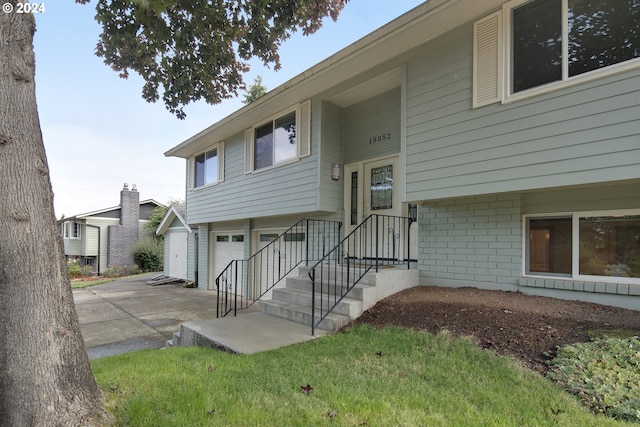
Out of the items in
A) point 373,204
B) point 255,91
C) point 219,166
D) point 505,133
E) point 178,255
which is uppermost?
point 255,91

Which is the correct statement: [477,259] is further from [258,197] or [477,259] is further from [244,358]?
[258,197]

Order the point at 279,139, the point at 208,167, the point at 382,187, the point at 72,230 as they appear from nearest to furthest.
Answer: the point at 382,187, the point at 279,139, the point at 208,167, the point at 72,230

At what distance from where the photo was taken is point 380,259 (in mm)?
6574

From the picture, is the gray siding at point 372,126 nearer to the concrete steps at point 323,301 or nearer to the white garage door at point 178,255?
the concrete steps at point 323,301

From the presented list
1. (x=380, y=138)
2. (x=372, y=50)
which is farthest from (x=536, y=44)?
(x=380, y=138)

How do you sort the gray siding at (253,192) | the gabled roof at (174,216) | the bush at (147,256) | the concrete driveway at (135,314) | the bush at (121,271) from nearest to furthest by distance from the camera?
the concrete driveway at (135,314), the gray siding at (253,192), the gabled roof at (174,216), the bush at (121,271), the bush at (147,256)

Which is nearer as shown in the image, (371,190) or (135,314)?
(371,190)

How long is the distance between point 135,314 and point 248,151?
16.2 ft

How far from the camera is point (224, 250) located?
1186 centimetres

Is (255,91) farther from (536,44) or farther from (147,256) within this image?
(536,44)

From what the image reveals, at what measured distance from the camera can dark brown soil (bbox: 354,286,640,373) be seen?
3.32 metres

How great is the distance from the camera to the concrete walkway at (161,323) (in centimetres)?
455

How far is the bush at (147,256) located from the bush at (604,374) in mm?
20956

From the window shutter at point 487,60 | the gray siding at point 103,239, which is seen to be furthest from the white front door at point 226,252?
the gray siding at point 103,239
